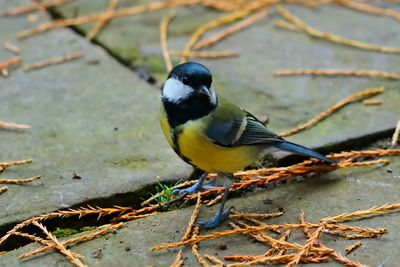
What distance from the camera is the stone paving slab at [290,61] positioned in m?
3.68

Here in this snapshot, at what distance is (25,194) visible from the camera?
2.96m

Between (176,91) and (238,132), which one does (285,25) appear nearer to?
(238,132)

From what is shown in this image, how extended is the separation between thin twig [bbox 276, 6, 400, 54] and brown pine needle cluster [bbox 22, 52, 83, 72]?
155 centimetres

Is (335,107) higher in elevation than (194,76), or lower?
lower

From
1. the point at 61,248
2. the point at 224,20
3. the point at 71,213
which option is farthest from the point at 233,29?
the point at 61,248

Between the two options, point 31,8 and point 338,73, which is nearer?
point 338,73

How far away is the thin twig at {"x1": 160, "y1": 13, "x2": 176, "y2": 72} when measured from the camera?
4.23 metres

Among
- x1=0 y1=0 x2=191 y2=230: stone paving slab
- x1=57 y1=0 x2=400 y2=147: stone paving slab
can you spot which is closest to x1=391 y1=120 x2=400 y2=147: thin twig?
x1=57 y1=0 x2=400 y2=147: stone paving slab

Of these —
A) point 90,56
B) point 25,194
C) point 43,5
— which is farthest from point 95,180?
point 43,5

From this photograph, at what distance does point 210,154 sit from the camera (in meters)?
2.79

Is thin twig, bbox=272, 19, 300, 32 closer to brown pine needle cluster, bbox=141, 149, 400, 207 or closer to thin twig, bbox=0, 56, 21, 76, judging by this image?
brown pine needle cluster, bbox=141, 149, 400, 207

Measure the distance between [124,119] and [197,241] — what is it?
118 centimetres

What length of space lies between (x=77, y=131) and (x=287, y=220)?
1.28 meters

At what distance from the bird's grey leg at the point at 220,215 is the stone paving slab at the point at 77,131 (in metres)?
0.33
